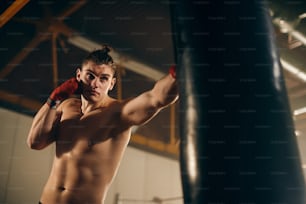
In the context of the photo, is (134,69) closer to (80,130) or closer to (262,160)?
(80,130)

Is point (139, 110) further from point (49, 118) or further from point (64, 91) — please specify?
point (49, 118)

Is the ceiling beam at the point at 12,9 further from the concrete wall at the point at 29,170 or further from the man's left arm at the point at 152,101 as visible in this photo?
the man's left arm at the point at 152,101

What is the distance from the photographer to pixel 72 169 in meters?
2.35

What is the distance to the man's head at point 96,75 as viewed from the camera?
8.79ft

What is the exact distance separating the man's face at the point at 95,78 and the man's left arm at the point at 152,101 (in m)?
0.38

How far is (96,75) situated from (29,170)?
132 inches

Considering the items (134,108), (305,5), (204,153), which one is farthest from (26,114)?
(204,153)

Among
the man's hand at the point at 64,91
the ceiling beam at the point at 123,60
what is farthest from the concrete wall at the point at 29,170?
the man's hand at the point at 64,91

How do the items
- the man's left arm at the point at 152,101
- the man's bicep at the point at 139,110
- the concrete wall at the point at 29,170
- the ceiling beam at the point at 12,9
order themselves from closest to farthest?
the man's left arm at the point at 152,101 → the man's bicep at the point at 139,110 → the ceiling beam at the point at 12,9 → the concrete wall at the point at 29,170

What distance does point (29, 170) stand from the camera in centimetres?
524

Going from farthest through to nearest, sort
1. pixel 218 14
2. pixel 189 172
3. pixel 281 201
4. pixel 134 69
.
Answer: pixel 134 69
pixel 218 14
pixel 189 172
pixel 281 201

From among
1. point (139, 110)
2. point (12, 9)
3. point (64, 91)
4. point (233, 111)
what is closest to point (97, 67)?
point (64, 91)

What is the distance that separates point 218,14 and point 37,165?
4.92 metres

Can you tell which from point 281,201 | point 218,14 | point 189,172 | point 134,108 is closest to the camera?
point 281,201
